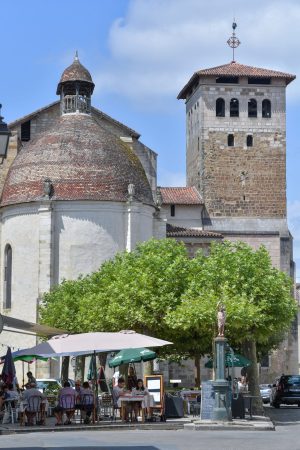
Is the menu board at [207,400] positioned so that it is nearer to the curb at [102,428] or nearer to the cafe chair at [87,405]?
the curb at [102,428]

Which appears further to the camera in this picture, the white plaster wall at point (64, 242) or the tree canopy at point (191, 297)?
the white plaster wall at point (64, 242)

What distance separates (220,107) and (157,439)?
2520 inches

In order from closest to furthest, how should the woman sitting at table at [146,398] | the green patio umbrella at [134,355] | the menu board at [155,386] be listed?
the woman sitting at table at [146,398]
the menu board at [155,386]
the green patio umbrella at [134,355]

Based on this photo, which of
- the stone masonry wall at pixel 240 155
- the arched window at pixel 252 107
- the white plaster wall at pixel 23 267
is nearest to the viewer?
the white plaster wall at pixel 23 267

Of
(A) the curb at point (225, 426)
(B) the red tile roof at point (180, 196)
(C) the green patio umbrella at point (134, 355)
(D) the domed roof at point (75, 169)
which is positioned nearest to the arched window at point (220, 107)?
(B) the red tile roof at point (180, 196)

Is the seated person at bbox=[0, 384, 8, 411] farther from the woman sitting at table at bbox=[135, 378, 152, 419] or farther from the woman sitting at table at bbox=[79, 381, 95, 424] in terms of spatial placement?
the woman sitting at table at bbox=[135, 378, 152, 419]

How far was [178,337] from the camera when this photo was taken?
42.1 metres

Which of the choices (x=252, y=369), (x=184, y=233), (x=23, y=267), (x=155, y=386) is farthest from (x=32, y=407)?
(x=184, y=233)

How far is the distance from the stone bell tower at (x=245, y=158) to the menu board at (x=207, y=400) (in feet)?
162

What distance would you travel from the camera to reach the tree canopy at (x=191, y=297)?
3941 centimetres

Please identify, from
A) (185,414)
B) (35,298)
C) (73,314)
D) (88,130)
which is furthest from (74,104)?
(185,414)

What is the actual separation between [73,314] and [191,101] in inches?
1789

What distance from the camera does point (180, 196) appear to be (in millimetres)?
82562

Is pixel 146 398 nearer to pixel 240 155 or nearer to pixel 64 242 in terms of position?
pixel 64 242
